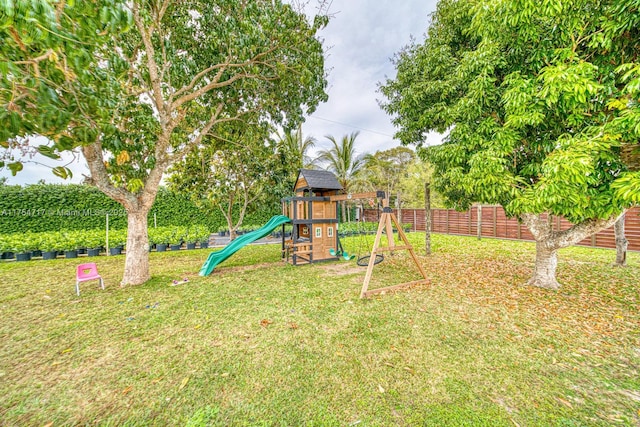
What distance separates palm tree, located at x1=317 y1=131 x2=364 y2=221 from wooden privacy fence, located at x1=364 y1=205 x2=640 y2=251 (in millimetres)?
4403

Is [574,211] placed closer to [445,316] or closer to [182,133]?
[445,316]

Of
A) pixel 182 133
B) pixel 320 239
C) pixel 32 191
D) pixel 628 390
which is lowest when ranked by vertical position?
pixel 628 390

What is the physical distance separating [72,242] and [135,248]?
16.5 feet

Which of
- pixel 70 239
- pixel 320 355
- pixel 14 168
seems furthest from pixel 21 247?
pixel 320 355

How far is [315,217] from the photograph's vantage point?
23.6ft

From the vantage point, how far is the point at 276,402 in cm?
187

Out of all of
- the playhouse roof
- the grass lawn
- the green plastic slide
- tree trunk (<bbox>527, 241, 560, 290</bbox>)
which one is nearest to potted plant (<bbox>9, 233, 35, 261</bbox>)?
the grass lawn

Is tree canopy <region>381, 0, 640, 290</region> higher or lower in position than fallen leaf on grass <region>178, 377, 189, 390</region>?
higher

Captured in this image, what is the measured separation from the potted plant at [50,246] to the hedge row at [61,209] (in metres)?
3.83

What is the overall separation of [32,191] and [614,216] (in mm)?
18514

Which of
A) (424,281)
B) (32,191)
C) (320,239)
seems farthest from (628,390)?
(32,191)

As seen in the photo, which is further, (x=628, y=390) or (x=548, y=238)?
(x=548, y=238)

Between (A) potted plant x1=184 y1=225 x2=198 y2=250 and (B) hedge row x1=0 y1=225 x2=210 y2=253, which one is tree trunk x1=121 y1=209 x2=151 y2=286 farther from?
(A) potted plant x1=184 y1=225 x2=198 y2=250

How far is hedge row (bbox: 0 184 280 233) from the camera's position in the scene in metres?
9.44
